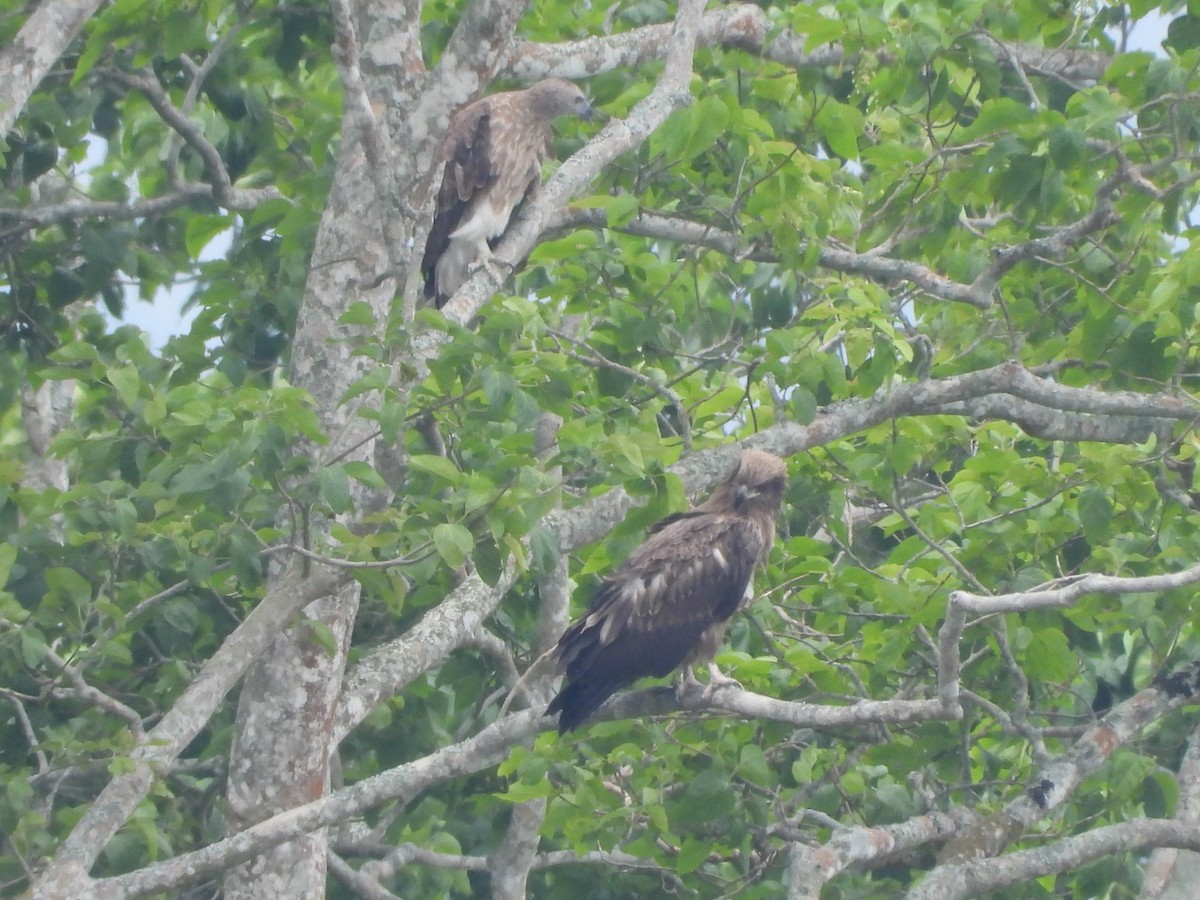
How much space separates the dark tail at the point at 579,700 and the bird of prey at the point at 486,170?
83.7 inches

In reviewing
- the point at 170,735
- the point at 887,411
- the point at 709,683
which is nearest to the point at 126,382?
the point at 170,735

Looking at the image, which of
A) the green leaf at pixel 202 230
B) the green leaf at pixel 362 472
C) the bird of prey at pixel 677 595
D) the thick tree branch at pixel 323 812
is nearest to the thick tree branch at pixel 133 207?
the green leaf at pixel 202 230

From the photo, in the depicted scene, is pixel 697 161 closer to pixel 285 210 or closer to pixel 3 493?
pixel 285 210

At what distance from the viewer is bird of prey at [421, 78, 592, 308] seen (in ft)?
22.3

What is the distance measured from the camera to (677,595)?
18.7 feet

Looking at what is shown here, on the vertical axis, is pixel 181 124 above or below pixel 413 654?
above

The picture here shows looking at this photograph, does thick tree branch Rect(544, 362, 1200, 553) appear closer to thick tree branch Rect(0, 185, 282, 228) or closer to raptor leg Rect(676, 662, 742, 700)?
raptor leg Rect(676, 662, 742, 700)

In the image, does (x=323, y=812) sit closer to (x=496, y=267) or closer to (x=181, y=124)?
(x=496, y=267)

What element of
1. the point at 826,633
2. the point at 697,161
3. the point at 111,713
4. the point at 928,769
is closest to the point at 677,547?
the point at 826,633

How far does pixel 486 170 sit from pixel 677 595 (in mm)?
2154

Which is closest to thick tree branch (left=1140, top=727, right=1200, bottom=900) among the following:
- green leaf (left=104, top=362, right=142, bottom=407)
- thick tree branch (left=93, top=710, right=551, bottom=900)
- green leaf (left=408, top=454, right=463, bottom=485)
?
thick tree branch (left=93, top=710, right=551, bottom=900)

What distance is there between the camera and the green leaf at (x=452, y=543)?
3934 millimetres

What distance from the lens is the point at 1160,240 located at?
667 centimetres

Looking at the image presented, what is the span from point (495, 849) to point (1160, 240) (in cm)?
366
